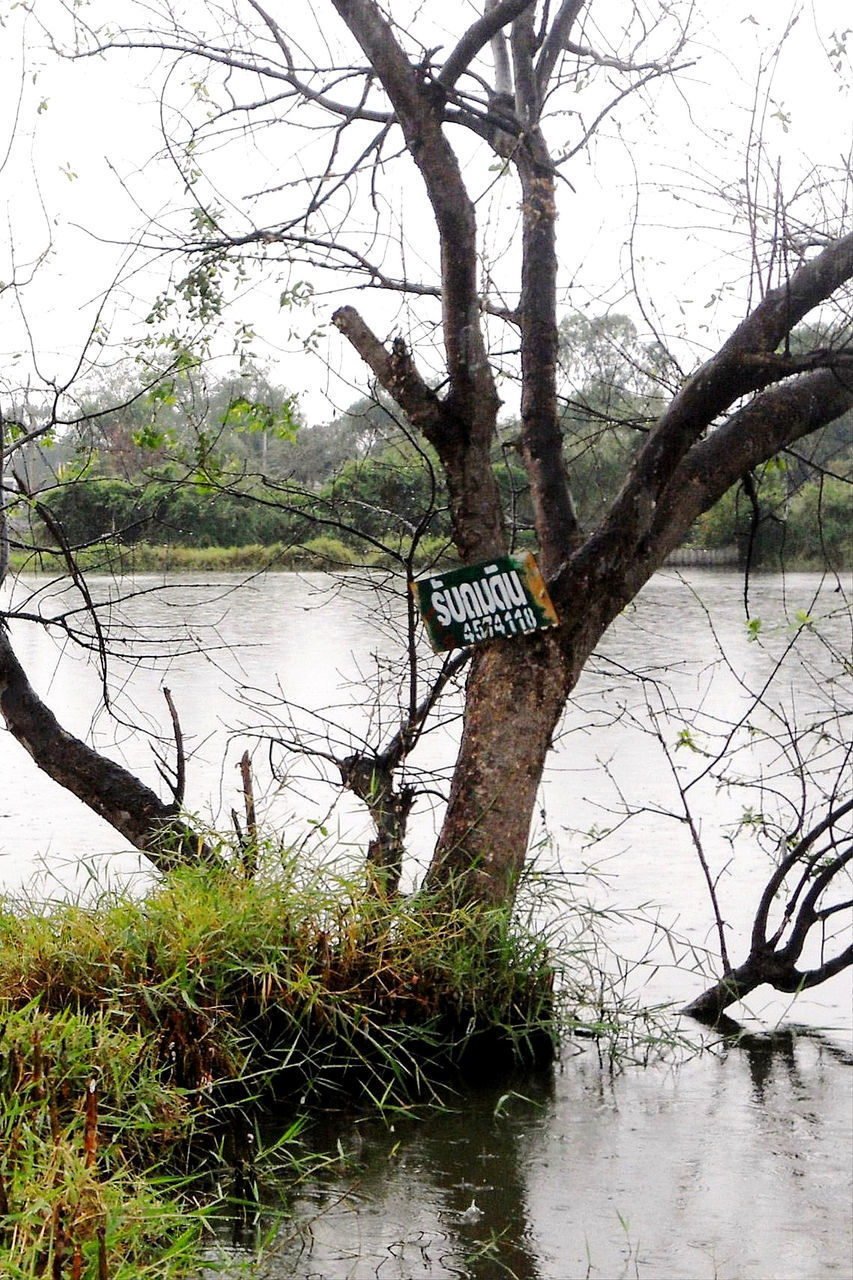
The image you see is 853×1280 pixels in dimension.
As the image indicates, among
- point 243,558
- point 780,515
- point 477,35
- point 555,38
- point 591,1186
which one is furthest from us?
point 243,558

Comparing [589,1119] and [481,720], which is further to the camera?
[481,720]

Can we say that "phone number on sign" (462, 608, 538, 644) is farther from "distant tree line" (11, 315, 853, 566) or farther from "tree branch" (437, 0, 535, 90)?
"tree branch" (437, 0, 535, 90)

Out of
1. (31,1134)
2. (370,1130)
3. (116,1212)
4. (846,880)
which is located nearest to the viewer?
(116,1212)

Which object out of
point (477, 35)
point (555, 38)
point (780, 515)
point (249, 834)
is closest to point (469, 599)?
point (249, 834)

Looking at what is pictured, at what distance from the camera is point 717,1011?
4.41 metres

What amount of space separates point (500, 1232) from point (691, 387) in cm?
233

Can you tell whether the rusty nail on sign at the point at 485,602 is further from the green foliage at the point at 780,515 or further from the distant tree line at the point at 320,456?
the green foliage at the point at 780,515

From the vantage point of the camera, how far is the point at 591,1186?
10.1 ft

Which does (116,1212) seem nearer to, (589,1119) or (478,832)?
(589,1119)

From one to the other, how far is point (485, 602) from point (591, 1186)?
62.2 inches

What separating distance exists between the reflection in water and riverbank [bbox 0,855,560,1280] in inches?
5.6

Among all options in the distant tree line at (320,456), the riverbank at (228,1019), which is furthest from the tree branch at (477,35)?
the riverbank at (228,1019)

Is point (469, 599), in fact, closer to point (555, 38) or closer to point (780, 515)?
point (780, 515)

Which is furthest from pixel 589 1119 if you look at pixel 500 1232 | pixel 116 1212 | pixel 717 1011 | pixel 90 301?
pixel 90 301
